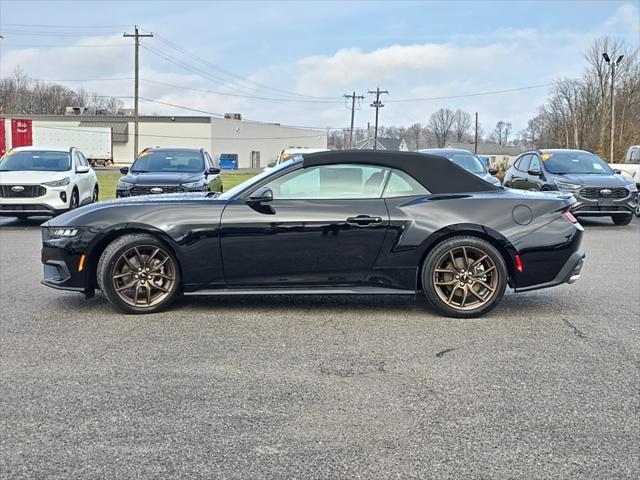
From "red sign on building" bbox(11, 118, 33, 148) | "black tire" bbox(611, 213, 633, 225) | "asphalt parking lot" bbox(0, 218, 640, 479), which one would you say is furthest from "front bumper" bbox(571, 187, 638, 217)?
"red sign on building" bbox(11, 118, 33, 148)

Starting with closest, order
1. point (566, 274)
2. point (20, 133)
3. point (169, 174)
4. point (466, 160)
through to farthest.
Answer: point (566, 274)
point (169, 174)
point (466, 160)
point (20, 133)

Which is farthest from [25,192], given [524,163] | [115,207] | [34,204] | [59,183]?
[524,163]

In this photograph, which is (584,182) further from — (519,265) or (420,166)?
(420,166)

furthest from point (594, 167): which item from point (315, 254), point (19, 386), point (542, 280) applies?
point (19, 386)

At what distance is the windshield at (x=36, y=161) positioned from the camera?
13.9 meters

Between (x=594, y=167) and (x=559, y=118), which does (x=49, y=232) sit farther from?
(x=559, y=118)

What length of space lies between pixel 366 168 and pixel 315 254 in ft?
3.04

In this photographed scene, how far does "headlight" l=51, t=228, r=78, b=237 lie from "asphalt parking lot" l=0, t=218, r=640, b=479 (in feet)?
2.34

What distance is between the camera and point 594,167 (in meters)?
14.3

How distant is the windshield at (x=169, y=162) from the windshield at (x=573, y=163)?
7778 millimetres

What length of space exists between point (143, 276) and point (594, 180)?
35.1 ft

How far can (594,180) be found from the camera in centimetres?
1334

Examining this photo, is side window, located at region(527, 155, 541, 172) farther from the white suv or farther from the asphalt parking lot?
the white suv

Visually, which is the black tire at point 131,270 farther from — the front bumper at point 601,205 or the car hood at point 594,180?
the car hood at point 594,180
